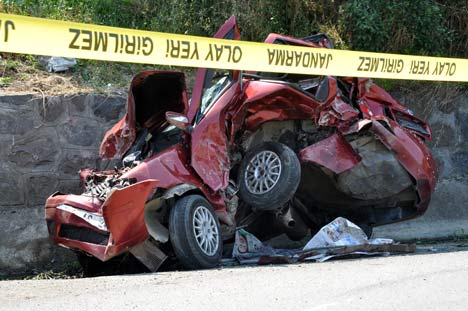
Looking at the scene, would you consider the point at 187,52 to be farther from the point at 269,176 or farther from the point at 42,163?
the point at 42,163

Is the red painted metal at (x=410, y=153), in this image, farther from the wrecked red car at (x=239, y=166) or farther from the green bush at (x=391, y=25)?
the green bush at (x=391, y=25)

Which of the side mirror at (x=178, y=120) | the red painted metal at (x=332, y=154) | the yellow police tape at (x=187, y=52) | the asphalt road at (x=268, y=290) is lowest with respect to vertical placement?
the asphalt road at (x=268, y=290)

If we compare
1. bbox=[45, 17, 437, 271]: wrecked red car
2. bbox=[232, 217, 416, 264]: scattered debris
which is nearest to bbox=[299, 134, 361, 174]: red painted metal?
bbox=[45, 17, 437, 271]: wrecked red car

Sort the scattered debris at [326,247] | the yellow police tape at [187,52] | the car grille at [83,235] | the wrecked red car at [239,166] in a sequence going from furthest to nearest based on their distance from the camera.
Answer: the scattered debris at [326,247]
the wrecked red car at [239,166]
the car grille at [83,235]
the yellow police tape at [187,52]

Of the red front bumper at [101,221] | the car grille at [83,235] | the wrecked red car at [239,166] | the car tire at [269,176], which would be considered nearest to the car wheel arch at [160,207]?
the wrecked red car at [239,166]

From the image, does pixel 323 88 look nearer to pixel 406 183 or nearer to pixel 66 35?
pixel 406 183

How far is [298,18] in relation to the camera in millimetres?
12602

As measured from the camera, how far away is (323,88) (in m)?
8.45

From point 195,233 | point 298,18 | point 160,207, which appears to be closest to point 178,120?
point 160,207

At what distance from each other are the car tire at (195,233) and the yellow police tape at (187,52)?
1414 millimetres

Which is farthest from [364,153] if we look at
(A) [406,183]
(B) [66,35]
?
(B) [66,35]

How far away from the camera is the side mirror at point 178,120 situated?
7293 millimetres

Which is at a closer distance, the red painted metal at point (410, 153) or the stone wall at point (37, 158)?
the red painted metal at point (410, 153)

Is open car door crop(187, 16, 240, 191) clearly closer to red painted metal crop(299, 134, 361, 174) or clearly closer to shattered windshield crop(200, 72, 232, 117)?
shattered windshield crop(200, 72, 232, 117)
